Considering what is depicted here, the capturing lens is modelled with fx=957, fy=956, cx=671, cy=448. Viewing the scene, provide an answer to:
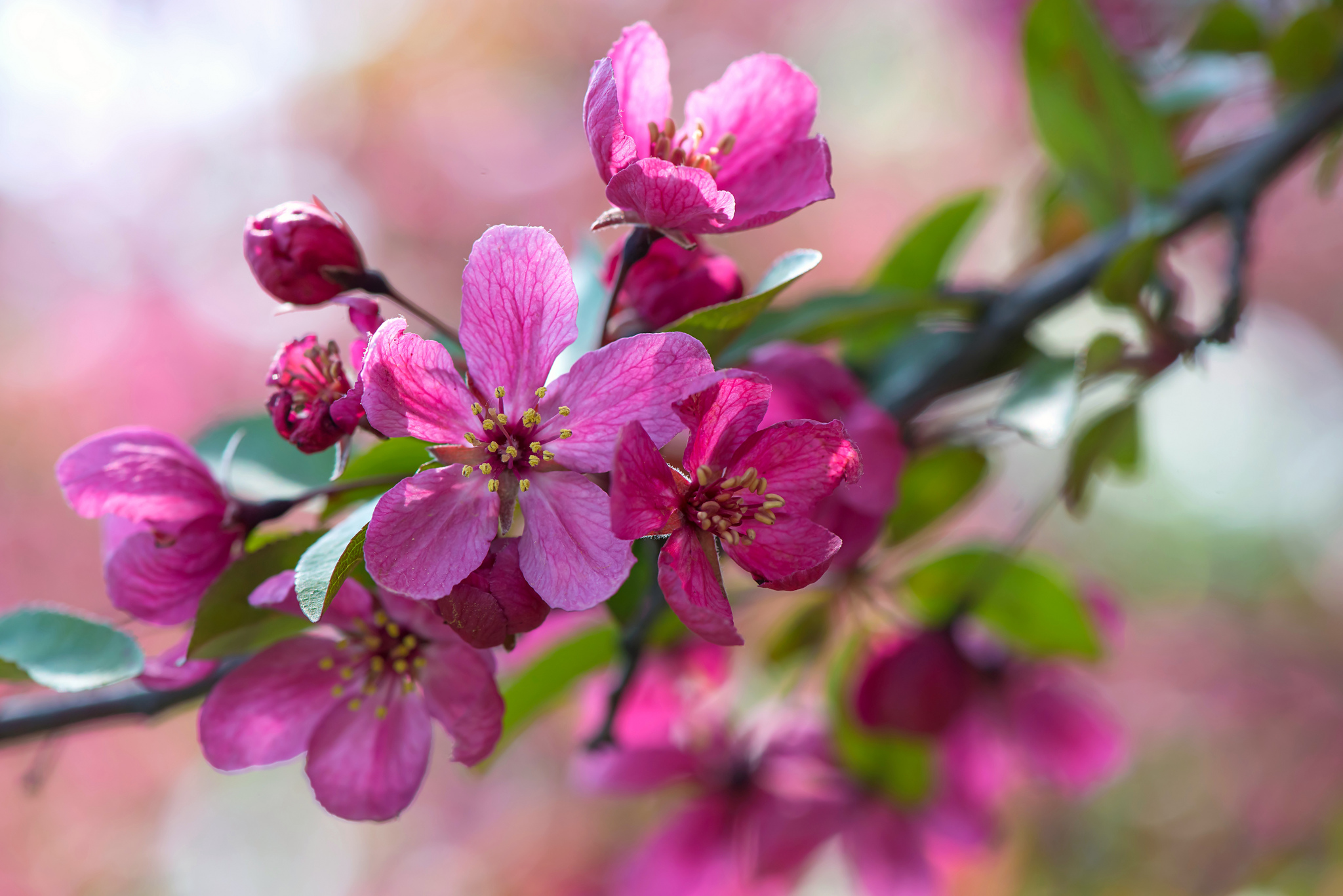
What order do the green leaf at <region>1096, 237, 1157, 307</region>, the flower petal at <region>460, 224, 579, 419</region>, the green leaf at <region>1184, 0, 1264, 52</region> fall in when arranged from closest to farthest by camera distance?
the flower petal at <region>460, 224, 579, 419</region>, the green leaf at <region>1096, 237, 1157, 307</region>, the green leaf at <region>1184, 0, 1264, 52</region>

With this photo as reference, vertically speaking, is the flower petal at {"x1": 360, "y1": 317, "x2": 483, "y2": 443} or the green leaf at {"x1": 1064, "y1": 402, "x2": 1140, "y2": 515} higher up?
the flower petal at {"x1": 360, "y1": 317, "x2": 483, "y2": 443}

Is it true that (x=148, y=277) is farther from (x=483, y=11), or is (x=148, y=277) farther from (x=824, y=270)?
(x=824, y=270)

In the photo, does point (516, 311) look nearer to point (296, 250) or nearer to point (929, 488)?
point (296, 250)

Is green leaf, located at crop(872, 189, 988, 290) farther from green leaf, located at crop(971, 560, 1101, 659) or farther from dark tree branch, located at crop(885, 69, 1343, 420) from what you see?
green leaf, located at crop(971, 560, 1101, 659)

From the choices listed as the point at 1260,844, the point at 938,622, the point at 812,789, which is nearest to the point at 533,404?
the point at 938,622

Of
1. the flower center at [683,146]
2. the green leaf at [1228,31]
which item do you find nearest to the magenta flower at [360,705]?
the flower center at [683,146]

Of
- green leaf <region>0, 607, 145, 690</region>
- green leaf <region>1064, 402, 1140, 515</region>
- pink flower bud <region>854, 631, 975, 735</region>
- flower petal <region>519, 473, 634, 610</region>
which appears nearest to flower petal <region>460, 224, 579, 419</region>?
flower petal <region>519, 473, 634, 610</region>

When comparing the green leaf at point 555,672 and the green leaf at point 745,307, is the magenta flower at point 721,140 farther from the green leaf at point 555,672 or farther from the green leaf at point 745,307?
the green leaf at point 555,672
